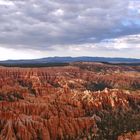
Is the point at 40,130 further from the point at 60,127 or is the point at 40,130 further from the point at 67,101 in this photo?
the point at 67,101

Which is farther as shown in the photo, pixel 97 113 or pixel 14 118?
pixel 97 113

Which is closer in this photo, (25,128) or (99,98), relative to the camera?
(25,128)

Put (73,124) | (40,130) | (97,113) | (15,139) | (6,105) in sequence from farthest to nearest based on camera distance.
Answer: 1. (97,113)
2. (6,105)
3. (73,124)
4. (40,130)
5. (15,139)

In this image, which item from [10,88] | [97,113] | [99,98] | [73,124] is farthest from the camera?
[10,88]

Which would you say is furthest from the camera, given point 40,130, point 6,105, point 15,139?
point 6,105

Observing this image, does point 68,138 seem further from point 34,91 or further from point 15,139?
point 34,91

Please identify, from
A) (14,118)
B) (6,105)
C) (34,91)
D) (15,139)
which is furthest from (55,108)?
(34,91)

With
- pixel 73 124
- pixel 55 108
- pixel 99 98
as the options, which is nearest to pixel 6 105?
pixel 55 108

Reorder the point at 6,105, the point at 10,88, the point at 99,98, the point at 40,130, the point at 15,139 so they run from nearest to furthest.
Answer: the point at 15,139, the point at 40,130, the point at 6,105, the point at 99,98, the point at 10,88
